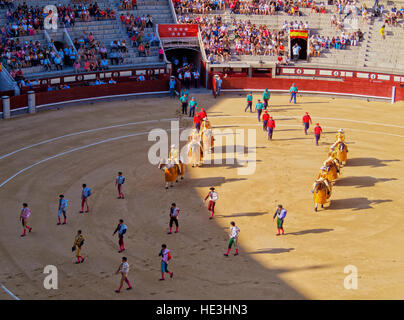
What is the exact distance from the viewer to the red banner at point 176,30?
5403 cm

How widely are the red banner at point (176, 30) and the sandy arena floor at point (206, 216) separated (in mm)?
14627

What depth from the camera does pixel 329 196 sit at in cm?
2795

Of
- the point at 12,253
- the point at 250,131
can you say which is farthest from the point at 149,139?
the point at 12,253

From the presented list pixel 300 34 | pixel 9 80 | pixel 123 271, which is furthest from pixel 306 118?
pixel 9 80

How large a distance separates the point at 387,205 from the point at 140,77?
2645cm

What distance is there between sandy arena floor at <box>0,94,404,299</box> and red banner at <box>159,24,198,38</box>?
48.0 ft

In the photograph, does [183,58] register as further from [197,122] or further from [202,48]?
[197,122]

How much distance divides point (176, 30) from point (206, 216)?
98.7ft

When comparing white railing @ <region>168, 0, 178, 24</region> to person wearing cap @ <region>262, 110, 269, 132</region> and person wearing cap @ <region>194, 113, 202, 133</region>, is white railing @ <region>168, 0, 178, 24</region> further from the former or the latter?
person wearing cap @ <region>194, 113, 202, 133</region>

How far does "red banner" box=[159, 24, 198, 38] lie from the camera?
177 ft

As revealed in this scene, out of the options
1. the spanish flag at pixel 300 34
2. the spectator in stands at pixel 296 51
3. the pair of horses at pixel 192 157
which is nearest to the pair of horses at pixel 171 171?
the pair of horses at pixel 192 157

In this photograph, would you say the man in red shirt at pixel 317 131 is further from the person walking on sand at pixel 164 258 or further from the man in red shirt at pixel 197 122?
the person walking on sand at pixel 164 258

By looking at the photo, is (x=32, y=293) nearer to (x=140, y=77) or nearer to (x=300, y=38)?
Answer: (x=140, y=77)

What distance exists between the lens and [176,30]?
54094 millimetres
